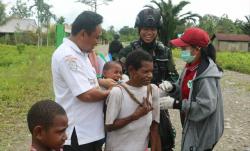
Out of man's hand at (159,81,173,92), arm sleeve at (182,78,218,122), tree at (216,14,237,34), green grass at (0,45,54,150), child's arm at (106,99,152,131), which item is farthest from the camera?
tree at (216,14,237,34)

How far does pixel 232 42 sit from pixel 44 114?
54.2 m

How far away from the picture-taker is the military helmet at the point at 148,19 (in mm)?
3572

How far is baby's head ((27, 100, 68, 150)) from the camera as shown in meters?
2.15

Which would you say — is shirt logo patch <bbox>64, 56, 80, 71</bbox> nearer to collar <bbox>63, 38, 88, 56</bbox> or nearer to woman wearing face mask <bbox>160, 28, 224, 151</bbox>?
collar <bbox>63, 38, 88, 56</bbox>

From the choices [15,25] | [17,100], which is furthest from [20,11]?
[17,100]

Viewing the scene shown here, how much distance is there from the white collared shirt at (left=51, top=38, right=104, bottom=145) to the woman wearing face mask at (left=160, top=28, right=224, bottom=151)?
2.15 feet

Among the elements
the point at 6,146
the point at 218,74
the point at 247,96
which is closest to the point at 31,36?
the point at 247,96

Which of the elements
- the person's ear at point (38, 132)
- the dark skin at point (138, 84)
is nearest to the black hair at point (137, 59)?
the dark skin at point (138, 84)

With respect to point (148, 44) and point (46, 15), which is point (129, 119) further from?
point (46, 15)

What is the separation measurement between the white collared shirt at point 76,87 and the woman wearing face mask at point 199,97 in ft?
2.15

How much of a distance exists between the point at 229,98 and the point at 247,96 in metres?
0.77

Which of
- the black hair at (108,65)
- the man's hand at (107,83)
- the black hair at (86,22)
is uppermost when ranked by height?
the black hair at (86,22)

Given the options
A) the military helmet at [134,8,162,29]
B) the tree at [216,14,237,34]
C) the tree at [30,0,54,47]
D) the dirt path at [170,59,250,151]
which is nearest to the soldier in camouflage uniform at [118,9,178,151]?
the military helmet at [134,8,162,29]

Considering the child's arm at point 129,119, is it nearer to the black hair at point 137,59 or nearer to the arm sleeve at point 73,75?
the black hair at point 137,59
